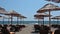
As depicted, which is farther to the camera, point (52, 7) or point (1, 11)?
point (1, 11)

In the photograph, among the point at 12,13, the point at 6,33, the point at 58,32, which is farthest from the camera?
the point at 12,13

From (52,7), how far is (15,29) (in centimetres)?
596

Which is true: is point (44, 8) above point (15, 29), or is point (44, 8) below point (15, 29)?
above

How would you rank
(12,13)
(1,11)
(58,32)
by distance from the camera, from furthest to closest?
(12,13) < (1,11) < (58,32)

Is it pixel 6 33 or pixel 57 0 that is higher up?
pixel 57 0

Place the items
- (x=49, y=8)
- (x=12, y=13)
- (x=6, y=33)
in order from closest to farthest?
(x=6, y=33) < (x=49, y=8) < (x=12, y=13)

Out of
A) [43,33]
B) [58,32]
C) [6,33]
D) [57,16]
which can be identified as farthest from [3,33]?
[57,16]

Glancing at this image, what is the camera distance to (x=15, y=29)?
1708cm

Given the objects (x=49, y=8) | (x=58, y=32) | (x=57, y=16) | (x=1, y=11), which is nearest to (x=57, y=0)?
(x=58, y=32)

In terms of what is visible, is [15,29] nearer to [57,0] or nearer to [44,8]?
[44,8]

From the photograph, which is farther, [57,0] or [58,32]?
[57,0]

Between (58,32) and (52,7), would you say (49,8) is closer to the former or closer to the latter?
(52,7)

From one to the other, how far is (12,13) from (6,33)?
20.3 feet

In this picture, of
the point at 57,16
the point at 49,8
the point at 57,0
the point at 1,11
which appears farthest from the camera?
the point at 57,16
